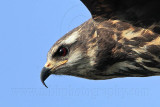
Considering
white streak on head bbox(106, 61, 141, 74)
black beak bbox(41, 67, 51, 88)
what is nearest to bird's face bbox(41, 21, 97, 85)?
black beak bbox(41, 67, 51, 88)

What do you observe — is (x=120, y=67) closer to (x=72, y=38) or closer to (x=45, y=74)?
(x=72, y=38)

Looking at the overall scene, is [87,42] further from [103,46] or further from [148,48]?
[148,48]

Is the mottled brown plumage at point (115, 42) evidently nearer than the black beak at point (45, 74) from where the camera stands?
Yes

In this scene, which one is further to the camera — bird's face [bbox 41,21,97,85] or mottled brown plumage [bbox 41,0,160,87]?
bird's face [bbox 41,21,97,85]

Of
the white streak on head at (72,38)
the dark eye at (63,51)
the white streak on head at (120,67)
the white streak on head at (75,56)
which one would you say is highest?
the white streak on head at (72,38)

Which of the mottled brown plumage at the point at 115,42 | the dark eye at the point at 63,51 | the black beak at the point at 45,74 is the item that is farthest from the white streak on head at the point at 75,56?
the black beak at the point at 45,74

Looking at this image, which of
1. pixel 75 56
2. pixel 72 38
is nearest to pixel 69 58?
pixel 75 56

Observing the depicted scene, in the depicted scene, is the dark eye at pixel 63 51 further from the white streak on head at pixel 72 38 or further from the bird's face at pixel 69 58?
the white streak on head at pixel 72 38

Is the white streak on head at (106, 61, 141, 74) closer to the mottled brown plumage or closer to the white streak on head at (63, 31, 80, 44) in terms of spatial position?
the mottled brown plumage
